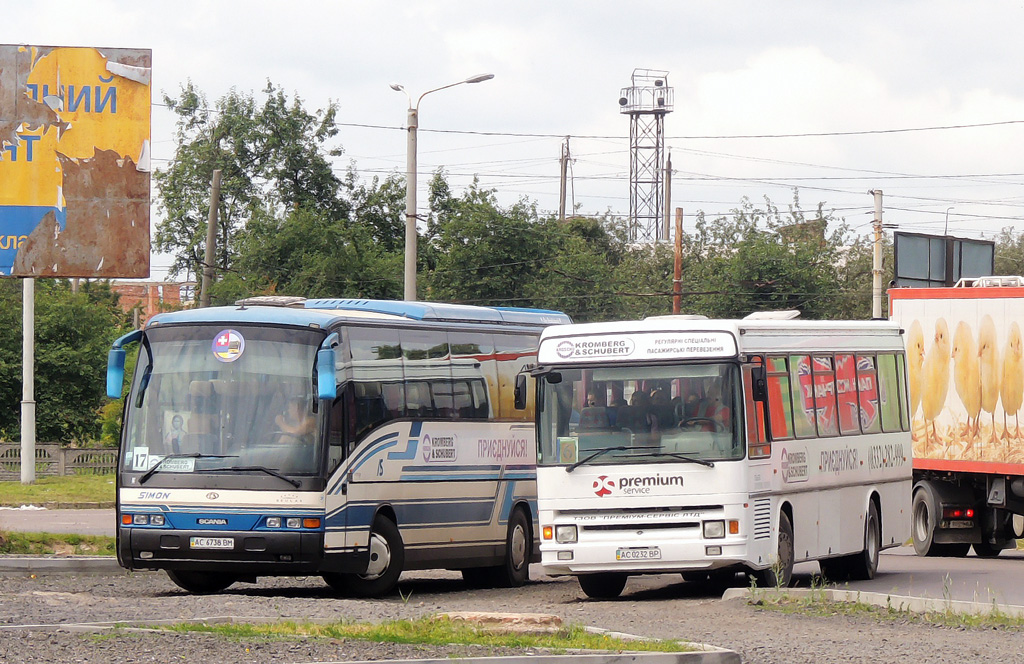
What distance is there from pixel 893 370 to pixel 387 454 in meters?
6.88

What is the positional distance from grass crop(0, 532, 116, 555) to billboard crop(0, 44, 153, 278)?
357 cm

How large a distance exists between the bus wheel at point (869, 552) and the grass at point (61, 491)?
1934 cm

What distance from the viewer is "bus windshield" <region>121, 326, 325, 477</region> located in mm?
15875

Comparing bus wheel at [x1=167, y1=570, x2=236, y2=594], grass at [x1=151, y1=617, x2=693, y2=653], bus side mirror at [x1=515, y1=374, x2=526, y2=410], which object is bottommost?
bus wheel at [x1=167, y1=570, x2=236, y2=594]

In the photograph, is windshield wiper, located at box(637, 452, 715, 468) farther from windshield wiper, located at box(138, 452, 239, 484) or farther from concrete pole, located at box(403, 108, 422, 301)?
concrete pole, located at box(403, 108, 422, 301)

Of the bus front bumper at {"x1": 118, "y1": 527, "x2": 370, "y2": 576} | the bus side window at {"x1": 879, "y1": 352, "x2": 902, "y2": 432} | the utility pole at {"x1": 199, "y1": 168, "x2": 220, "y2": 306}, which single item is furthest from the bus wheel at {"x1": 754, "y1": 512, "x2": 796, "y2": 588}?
the utility pole at {"x1": 199, "y1": 168, "x2": 220, "y2": 306}

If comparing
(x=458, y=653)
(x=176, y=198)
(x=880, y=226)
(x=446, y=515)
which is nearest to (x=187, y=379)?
(x=446, y=515)

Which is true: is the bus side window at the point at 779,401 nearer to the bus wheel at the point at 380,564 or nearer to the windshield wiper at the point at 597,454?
the windshield wiper at the point at 597,454

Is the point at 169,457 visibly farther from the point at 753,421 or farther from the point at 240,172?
the point at 240,172

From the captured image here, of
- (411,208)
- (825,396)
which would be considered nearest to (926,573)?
(825,396)

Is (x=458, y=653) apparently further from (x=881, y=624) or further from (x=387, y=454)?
(x=387, y=454)

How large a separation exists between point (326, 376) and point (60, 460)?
27843mm

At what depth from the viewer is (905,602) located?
13.6 meters

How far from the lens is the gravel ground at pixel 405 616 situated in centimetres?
999
